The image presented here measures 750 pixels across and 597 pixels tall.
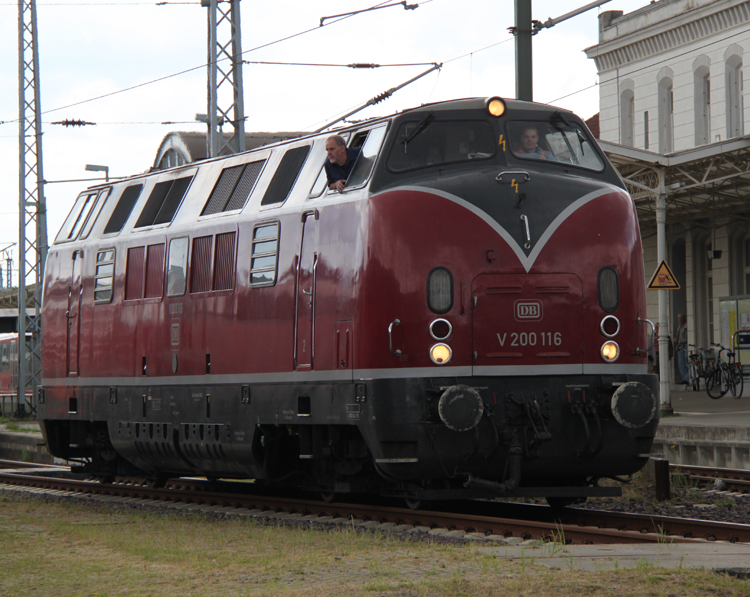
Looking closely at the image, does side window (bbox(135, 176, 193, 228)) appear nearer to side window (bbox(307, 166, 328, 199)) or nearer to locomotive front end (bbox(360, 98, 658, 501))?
side window (bbox(307, 166, 328, 199))

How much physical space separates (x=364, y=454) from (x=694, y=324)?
2364 cm

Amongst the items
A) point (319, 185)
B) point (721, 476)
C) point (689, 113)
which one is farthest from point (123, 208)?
point (689, 113)

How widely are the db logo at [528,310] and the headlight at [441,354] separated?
0.70m

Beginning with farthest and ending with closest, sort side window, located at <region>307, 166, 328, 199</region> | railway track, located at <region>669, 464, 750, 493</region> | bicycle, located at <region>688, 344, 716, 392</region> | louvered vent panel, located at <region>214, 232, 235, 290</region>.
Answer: bicycle, located at <region>688, 344, 716, 392</region> → railway track, located at <region>669, 464, 750, 493</region> → louvered vent panel, located at <region>214, 232, 235, 290</region> → side window, located at <region>307, 166, 328, 199</region>

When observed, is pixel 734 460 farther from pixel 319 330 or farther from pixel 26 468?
pixel 26 468

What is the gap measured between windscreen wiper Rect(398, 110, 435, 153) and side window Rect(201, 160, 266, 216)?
2336 mm

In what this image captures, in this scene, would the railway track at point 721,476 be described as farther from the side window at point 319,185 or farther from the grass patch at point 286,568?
the side window at point 319,185

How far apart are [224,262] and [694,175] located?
50.3 ft

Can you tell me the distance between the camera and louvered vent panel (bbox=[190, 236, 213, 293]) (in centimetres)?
1277

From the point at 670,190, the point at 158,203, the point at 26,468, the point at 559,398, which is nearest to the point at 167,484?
the point at 158,203

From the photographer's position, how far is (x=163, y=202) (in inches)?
556

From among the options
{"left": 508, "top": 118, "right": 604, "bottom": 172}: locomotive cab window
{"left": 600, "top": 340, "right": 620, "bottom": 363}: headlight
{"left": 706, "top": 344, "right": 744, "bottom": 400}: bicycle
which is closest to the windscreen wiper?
{"left": 508, "top": 118, "right": 604, "bottom": 172}: locomotive cab window

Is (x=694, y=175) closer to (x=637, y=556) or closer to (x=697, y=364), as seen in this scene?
(x=697, y=364)

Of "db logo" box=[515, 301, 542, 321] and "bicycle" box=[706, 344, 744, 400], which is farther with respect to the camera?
"bicycle" box=[706, 344, 744, 400]
